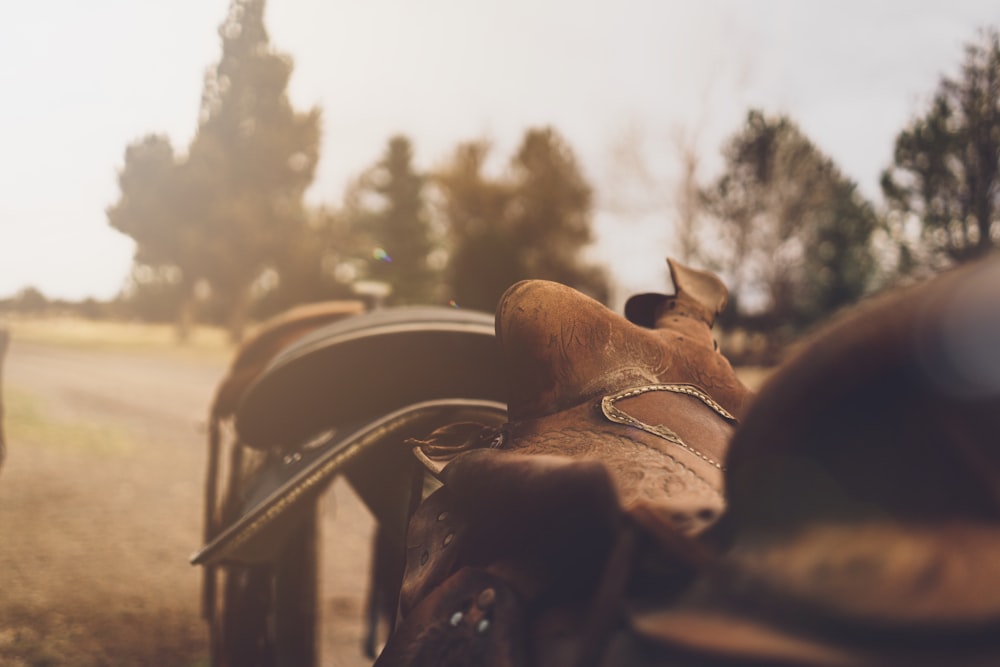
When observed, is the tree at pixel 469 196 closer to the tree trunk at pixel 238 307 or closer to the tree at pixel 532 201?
the tree at pixel 532 201

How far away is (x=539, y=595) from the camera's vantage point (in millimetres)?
697

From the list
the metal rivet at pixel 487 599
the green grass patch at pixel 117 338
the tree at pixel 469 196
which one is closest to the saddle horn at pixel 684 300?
the metal rivet at pixel 487 599

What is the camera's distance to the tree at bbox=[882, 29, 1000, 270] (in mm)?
5695

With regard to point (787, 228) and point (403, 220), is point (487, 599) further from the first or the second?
point (403, 220)

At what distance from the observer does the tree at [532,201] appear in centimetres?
2066

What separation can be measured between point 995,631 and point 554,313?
648mm

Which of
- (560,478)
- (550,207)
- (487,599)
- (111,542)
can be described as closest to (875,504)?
(560,478)

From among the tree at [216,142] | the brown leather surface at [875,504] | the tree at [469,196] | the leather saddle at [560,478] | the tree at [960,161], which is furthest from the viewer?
the tree at [469,196]

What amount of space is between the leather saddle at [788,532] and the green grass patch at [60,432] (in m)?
7.87

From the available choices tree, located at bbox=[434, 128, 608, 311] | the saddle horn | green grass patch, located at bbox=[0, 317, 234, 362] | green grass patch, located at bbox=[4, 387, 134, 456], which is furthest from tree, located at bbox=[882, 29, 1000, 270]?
green grass patch, located at bbox=[0, 317, 234, 362]

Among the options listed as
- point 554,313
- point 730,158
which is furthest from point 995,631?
point 730,158

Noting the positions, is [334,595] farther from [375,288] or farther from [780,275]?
[780,275]

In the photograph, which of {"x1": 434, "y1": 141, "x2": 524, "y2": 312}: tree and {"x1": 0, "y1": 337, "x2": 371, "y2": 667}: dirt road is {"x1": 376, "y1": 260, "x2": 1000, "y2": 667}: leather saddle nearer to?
{"x1": 0, "y1": 337, "x2": 371, "y2": 667}: dirt road

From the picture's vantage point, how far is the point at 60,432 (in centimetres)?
804
